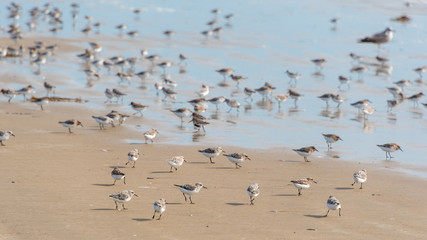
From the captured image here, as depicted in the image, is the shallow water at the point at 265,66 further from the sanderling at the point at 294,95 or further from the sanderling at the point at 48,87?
the sanderling at the point at 48,87

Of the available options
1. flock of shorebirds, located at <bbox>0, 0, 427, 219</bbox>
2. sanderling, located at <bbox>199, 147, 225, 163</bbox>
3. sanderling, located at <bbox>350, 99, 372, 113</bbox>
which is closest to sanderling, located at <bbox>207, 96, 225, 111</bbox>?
flock of shorebirds, located at <bbox>0, 0, 427, 219</bbox>

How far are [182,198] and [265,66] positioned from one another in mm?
21149

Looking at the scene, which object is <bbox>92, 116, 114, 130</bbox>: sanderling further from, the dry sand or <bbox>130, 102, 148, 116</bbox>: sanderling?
<bbox>130, 102, 148, 116</bbox>: sanderling

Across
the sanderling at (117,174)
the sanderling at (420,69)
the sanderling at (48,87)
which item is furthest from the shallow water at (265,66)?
the sanderling at (117,174)

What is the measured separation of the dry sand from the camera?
12781mm

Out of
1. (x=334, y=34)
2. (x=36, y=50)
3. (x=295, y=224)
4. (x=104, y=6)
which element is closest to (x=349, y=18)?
(x=334, y=34)

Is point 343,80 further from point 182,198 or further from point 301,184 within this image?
point 182,198

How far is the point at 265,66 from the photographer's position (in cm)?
3519

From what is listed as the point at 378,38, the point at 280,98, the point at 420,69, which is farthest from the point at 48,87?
the point at 378,38

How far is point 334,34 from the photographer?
46531mm

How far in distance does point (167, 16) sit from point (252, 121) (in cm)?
3128

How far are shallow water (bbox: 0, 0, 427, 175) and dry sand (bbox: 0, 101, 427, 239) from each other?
2.37 meters

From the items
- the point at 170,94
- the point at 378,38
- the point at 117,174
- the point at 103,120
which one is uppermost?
the point at 378,38

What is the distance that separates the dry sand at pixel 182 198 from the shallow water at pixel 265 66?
2.37 m
